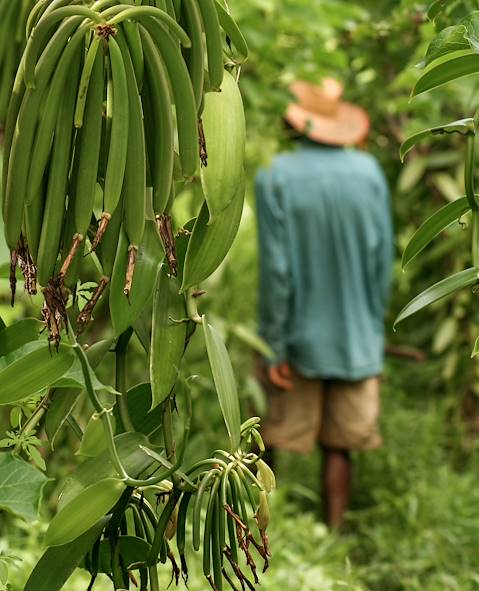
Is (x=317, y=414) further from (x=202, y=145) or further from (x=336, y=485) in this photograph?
(x=202, y=145)

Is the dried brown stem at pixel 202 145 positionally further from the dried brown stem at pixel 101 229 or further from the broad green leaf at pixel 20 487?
the broad green leaf at pixel 20 487

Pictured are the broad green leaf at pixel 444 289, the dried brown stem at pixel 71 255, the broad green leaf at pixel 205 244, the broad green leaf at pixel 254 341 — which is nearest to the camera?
the dried brown stem at pixel 71 255

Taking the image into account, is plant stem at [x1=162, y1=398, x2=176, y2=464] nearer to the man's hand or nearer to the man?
the man

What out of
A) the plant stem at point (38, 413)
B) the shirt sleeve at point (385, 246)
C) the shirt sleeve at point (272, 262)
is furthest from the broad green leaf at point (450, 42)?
the shirt sleeve at point (385, 246)

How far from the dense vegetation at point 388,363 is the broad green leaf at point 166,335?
0.84m

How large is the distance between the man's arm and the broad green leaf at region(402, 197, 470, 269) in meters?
2.36

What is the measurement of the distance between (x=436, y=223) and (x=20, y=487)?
0.48 m

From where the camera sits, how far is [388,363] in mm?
5320

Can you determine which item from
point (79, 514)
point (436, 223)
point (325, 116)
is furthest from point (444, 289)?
point (325, 116)

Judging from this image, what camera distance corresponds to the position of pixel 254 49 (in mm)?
3109

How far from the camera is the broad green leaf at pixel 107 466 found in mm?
938

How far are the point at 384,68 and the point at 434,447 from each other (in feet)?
4.65

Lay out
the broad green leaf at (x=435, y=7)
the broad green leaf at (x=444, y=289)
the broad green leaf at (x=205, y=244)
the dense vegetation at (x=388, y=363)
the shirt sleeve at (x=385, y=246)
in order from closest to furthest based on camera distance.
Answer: the broad green leaf at (x=205, y=244) → the broad green leaf at (x=444, y=289) → the broad green leaf at (x=435, y=7) → the dense vegetation at (x=388, y=363) → the shirt sleeve at (x=385, y=246)

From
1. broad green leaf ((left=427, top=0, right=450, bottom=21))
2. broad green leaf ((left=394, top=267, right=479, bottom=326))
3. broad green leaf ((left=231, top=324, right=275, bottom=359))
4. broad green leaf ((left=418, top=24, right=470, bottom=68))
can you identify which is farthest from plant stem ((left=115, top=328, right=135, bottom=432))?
broad green leaf ((left=231, top=324, right=275, bottom=359))
